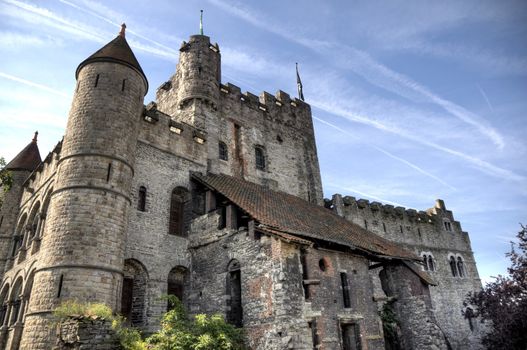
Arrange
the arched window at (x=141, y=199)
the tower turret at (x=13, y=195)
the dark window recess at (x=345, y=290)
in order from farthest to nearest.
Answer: the tower turret at (x=13, y=195), the arched window at (x=141, y=199), the dark window recess at (x=345, y=290)

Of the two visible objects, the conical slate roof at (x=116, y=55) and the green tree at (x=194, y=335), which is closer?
the green tree at (x=194, y=335)

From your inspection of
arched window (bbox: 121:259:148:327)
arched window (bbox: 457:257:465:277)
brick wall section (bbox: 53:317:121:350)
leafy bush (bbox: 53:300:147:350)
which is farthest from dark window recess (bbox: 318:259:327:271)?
arched window (bbox: 457:257:465:277)

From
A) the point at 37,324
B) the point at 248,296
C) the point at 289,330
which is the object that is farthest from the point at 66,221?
the point at 289,330

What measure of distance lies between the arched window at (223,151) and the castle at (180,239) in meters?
0.08

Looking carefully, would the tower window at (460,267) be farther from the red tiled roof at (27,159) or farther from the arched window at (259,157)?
the red tiled roof at (27,159)

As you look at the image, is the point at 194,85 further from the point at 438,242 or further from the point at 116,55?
the point at 438,242

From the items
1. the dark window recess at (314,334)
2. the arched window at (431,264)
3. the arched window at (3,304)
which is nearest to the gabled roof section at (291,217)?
the dark window recess at (314,334)

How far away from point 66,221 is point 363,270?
421 inches

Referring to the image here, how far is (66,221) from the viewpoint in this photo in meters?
11.6

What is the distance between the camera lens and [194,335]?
10.5 meters

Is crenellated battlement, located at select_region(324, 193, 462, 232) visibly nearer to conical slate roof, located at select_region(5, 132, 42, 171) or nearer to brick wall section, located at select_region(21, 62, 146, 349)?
brick wall section, located at select_region(21, 62, 146, 349)

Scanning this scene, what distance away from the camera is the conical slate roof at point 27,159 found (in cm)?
2115

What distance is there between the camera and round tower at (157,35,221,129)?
19.5 meters

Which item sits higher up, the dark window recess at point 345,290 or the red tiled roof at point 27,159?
the red tiled roof at point 27,159
